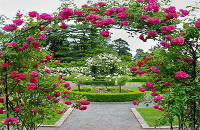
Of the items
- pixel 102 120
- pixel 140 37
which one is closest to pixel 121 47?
pixel 102 120

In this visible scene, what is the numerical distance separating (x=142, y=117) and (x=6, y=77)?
4672 mm

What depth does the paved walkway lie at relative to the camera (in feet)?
19.1

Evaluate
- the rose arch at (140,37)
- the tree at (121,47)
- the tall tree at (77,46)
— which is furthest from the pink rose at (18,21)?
the tree at (121,47)

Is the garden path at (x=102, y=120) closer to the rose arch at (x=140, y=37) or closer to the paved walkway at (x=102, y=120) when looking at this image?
the paved walkway at (x=102, y=120)

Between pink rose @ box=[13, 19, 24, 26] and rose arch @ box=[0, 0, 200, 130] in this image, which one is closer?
rose arch @ box=[0, 0, 200, 130]

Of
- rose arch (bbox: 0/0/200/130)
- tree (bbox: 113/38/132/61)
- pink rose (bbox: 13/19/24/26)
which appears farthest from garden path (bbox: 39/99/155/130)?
tree (bbox: 113/38/132/61)

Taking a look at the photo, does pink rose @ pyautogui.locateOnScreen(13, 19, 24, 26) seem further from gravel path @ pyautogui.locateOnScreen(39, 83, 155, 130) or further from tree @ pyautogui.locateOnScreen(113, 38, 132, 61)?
tree @ pyautogui.locateOnScreen(113, 38, 132, 61)

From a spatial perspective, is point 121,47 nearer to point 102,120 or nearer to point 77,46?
point 77,46

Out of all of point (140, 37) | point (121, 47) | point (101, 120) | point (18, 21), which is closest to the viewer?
point (18, 21)

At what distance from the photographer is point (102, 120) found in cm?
666

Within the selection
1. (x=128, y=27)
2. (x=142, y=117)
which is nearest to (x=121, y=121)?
(x=142, y=117)

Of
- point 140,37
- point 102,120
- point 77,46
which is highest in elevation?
point 77,46

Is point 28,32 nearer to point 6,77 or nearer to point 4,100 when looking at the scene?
point 6,77

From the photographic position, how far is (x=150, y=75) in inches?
171
